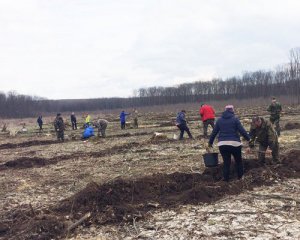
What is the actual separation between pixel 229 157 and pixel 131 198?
2.63 meters

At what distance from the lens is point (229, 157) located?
959cm

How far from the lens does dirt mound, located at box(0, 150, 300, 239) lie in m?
7.45

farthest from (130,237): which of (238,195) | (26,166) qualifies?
(26,166)

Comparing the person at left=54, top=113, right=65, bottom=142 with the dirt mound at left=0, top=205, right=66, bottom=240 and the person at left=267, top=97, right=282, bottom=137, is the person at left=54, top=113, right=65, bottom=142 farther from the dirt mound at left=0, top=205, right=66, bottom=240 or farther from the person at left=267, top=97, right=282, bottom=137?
the dirt mound at left=0, top=205, right=66, bottom=240

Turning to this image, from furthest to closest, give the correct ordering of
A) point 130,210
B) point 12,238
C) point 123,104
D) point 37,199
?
1. point 123,104
2. point 37,199
3. point 130,210
4. point 12,238

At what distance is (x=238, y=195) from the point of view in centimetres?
863

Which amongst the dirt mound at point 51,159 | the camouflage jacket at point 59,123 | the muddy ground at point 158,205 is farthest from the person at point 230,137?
the camouflage jacket at point 59,123

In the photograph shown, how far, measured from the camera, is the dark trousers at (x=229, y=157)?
940cm

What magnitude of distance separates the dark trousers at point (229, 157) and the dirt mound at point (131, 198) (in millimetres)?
318

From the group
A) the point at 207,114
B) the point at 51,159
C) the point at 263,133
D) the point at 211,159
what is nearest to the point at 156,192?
the point at 211,159

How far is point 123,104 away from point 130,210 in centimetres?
16240

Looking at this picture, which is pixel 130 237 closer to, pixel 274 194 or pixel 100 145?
pixel 274 194

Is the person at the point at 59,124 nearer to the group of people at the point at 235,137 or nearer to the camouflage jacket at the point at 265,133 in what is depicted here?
the group of people at the point at 235,137

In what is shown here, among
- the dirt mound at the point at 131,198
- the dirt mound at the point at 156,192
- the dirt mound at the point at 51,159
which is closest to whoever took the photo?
the dirt mound at the point at 131,198
